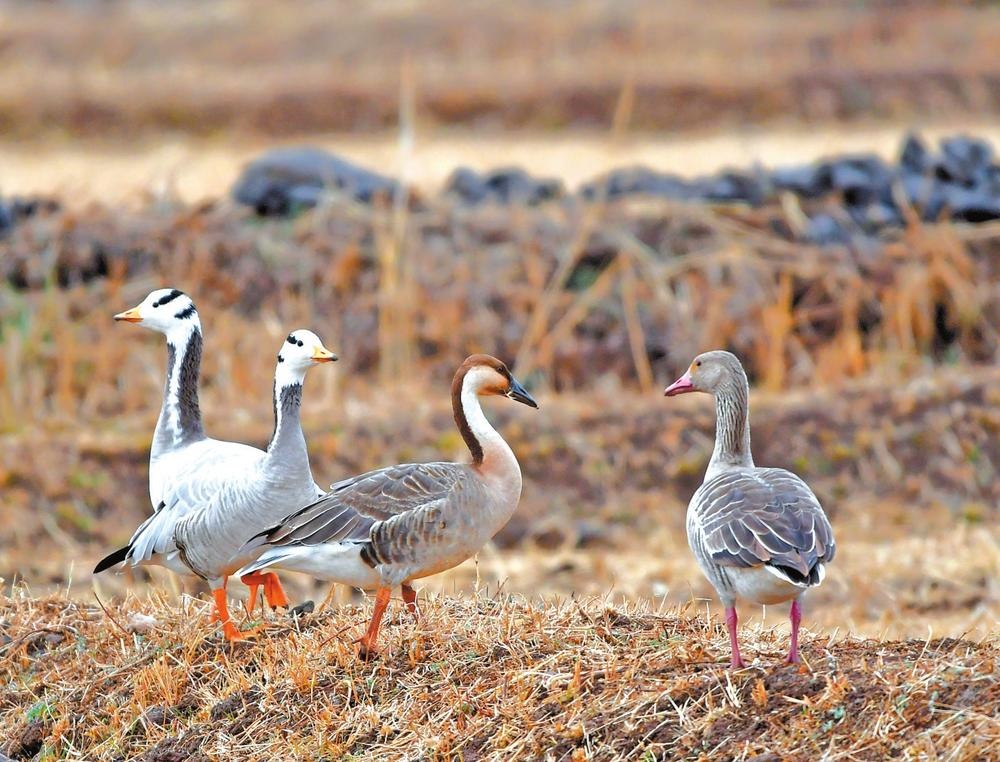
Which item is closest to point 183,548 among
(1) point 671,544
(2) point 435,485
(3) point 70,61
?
(2) point 435,485

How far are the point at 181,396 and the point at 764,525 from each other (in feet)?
10.3

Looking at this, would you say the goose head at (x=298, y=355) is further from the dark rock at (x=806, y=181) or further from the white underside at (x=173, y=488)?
the dark rock at (x=806, y=181)

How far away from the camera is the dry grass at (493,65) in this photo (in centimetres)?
2709

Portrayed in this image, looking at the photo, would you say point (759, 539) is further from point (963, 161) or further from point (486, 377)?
point (963, 161)

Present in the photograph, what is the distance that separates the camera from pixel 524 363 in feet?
45.8

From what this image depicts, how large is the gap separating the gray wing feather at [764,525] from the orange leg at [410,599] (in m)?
1.23

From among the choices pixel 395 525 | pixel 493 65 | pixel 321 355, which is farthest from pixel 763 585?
pixel 493 65

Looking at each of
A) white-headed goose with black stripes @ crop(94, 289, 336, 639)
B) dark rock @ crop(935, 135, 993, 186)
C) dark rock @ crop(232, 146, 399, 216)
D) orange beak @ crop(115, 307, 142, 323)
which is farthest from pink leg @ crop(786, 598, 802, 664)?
dark rock @ crop(935, 135, 993, 186)

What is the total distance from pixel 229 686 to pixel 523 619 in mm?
1187

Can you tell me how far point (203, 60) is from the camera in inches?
1227

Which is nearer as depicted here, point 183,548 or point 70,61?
point 183,548

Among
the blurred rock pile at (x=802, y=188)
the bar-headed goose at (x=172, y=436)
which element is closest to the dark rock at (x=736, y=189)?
the blurred rock pile at (x=802, y=188)

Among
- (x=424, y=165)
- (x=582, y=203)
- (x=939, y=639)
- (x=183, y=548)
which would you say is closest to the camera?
(x=939, y=639)

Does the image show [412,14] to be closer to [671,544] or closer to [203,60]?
[203,60]
